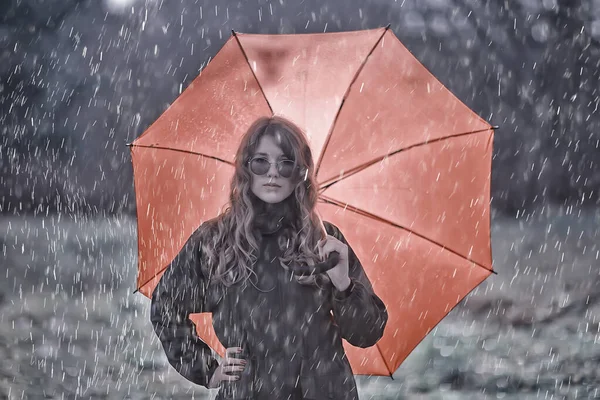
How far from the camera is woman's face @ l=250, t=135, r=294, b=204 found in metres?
2.55

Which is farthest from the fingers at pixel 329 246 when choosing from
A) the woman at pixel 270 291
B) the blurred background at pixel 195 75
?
the blurred background at pixel 195 75

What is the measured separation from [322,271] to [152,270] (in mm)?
924

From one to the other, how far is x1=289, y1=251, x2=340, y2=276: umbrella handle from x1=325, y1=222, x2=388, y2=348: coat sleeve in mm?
102

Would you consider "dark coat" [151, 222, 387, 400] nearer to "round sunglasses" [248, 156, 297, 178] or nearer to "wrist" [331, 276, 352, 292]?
"wrist" [331, 276, 352, 292]

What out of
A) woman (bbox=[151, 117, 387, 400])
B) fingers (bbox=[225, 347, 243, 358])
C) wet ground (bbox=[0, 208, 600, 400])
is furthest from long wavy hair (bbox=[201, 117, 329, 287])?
wet ground (bbox=[0, 208, 600, 400])

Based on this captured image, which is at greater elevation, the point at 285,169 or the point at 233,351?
the point at 285,169

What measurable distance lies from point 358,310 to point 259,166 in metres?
0.58

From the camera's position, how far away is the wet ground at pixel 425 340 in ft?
17.6

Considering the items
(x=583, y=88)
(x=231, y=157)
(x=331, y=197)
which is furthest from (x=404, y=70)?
(x=583, y=88)

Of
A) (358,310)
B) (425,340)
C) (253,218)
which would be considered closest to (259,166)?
(253,218)

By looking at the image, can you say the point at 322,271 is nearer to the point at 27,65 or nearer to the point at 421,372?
the point at 421,372

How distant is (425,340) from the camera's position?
22.0ft

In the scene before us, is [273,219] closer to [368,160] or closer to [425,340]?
[368,160]

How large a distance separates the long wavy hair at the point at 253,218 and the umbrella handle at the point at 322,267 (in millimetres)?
33
